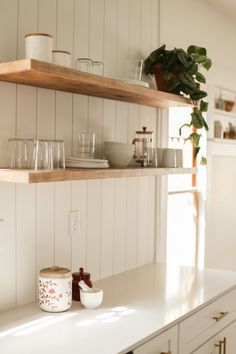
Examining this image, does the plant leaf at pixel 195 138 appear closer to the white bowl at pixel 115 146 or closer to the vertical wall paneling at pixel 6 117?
the white bowl at pixel 115 146

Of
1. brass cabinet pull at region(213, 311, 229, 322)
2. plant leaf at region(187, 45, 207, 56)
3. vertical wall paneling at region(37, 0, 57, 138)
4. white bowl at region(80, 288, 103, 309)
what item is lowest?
brass cabinet pull at region(213, 311, 229, 322)

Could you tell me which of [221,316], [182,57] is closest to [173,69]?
[182,57]

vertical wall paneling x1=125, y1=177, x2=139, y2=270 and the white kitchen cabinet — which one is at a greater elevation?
vertical wall paneling x1=125, y1=177, x2=139, y2=270

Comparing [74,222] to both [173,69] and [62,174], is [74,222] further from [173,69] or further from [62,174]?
[173,69]

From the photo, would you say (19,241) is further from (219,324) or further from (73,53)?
(219,324)

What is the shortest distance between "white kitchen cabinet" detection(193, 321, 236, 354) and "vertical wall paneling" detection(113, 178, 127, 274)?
638 mm

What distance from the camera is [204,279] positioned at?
2662 millimetres

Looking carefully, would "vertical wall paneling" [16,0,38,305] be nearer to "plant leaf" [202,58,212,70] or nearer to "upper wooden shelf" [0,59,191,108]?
"upper wooden shelf" [0,59,191,108]

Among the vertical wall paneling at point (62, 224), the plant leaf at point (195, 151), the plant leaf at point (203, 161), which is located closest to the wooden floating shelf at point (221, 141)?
the plant leaf at point (203, 161)

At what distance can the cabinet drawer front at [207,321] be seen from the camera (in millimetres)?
2149

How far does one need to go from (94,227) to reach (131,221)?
0.35 meters

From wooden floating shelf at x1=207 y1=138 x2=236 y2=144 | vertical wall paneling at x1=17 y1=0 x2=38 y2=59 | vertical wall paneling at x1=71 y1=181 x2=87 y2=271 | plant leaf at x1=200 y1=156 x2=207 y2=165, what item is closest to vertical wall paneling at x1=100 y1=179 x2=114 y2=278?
vertical wall paneling at x1=71 y1=181 x2=87 y2=271

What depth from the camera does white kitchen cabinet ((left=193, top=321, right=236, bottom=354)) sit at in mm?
2342

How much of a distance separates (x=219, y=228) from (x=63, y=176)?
2225 millimetres
